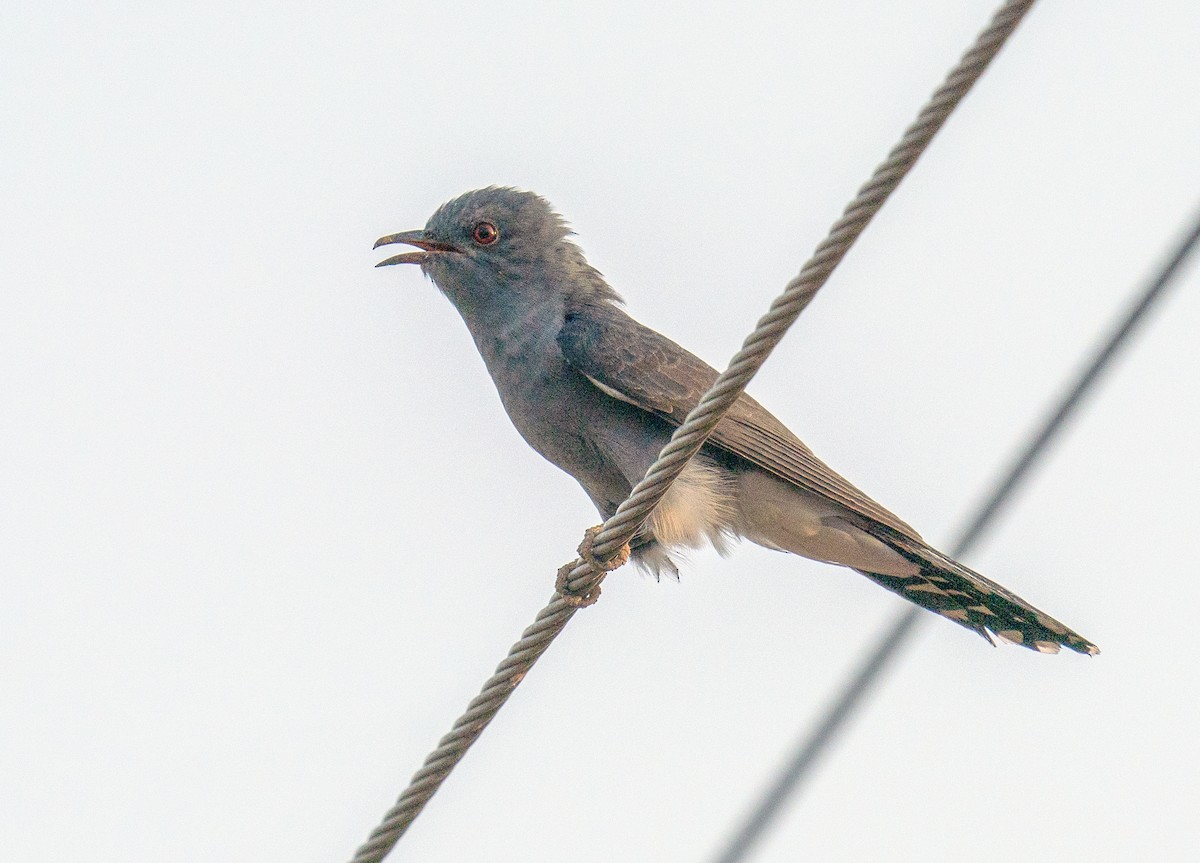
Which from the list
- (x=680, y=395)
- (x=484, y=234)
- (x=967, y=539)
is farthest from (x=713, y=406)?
(x=484, y=234)

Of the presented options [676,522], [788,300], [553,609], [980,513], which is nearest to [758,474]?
[676,522]

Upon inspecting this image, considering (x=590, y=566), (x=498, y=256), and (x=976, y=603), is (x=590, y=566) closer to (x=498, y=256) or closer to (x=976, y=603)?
(x=976, y=603)

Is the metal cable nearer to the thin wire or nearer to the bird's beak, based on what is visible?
the thin wire

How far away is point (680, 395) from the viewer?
580 cm

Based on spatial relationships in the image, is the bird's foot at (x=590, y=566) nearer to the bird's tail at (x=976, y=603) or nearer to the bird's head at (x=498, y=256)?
the bird's tail at (x=976, y=603)

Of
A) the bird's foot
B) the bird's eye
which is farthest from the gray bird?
the bird's foot

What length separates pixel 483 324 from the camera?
20.8 ft

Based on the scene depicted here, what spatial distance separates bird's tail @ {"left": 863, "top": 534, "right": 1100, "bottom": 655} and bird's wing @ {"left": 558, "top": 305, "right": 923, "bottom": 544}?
15 centimetres

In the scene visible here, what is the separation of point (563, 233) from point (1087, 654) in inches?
126

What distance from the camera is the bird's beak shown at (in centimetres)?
660

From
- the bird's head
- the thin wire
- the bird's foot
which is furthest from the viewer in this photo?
the bird's head

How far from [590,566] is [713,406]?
863 mm

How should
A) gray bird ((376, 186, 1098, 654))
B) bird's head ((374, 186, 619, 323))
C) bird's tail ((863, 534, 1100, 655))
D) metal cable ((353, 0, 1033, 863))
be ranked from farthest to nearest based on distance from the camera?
bird's head ((374, 186, 619, 323)) < gray bird ((376, 186, 1098, 654)) < bird's tail ((863, 534, 1100, 655)) < metal cable ((353, 0, 1033, 863))

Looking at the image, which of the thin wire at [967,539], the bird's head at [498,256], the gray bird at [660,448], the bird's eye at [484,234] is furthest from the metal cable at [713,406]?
the bird's eye at [484,234]
